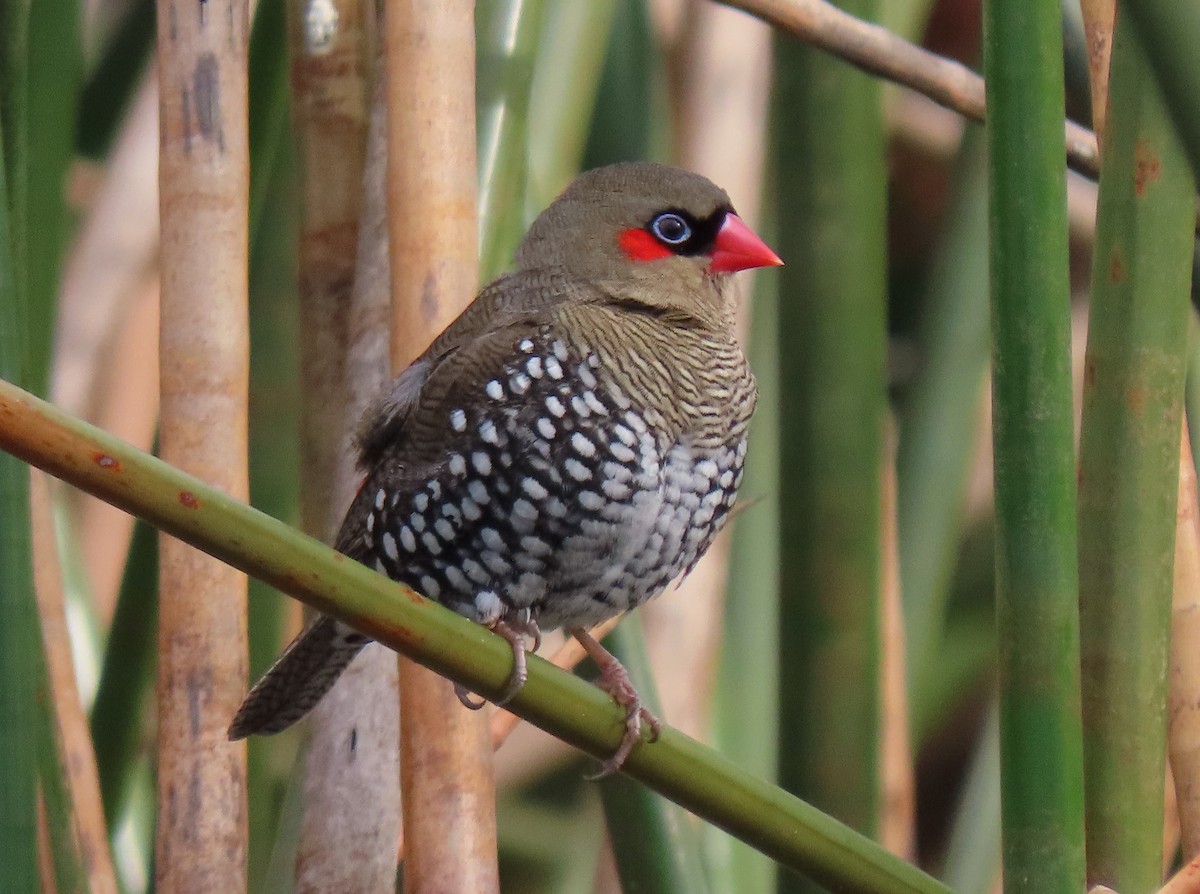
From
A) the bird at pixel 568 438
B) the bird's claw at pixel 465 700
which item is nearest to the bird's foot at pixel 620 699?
the bird at pixel 568 438

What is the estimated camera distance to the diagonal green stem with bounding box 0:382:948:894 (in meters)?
0.77

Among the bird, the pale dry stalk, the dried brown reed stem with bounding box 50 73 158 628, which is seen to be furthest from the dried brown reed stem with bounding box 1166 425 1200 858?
the dried brown reed stem with bounding box 50 73 158 628

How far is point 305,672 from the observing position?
1.62 meters

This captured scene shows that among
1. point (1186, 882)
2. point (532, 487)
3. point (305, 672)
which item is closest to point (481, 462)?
point (532, 487)

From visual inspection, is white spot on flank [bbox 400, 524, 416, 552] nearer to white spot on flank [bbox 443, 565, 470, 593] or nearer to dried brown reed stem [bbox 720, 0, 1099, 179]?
white spot on flank [bbox 443, 565, 470, 593]

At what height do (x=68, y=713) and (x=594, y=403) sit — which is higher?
(x=594, y=403)

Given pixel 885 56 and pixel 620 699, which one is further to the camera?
pixel 885 56

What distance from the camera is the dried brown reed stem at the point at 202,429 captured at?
1342 millimetres

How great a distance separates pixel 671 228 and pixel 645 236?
0.03 metres

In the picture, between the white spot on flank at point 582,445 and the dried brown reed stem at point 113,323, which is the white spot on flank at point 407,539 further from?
the dried brown reed stem at point 113,323

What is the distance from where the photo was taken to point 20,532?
3.56 feet

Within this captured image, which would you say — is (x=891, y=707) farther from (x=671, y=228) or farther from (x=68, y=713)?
(x=68, y=713)

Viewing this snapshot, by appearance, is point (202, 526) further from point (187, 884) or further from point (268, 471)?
point (268, 471)

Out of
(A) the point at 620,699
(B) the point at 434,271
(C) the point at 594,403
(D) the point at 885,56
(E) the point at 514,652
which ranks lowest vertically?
(A) the point at 620,699
